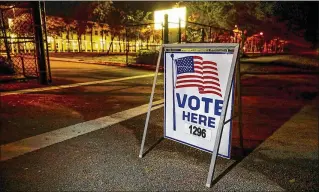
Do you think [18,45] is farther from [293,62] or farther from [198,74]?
[293,62]

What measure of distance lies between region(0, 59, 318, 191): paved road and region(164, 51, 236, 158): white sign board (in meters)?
0.39

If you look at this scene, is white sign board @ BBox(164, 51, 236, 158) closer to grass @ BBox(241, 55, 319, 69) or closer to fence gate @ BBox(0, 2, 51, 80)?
fence gate @ BBox(0, 2, 51, 80)

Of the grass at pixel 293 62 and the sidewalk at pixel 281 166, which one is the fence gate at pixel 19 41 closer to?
the sidewalk at pixel 281 166

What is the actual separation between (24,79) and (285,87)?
9937 mm

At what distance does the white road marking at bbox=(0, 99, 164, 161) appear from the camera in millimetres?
3928

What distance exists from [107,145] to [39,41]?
6844mm

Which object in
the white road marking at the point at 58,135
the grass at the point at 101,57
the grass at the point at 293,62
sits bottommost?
the white road marking at the point at 58,135

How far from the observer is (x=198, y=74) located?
340 cm

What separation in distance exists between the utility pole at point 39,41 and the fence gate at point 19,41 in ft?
0.58

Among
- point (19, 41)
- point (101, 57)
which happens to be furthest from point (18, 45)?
point (101, 57)

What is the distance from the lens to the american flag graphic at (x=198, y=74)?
3.26m

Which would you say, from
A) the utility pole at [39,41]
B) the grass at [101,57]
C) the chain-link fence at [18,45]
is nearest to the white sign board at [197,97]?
the utility pole at [39,41]

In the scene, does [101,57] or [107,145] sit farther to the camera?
[101,57]

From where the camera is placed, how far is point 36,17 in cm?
915
